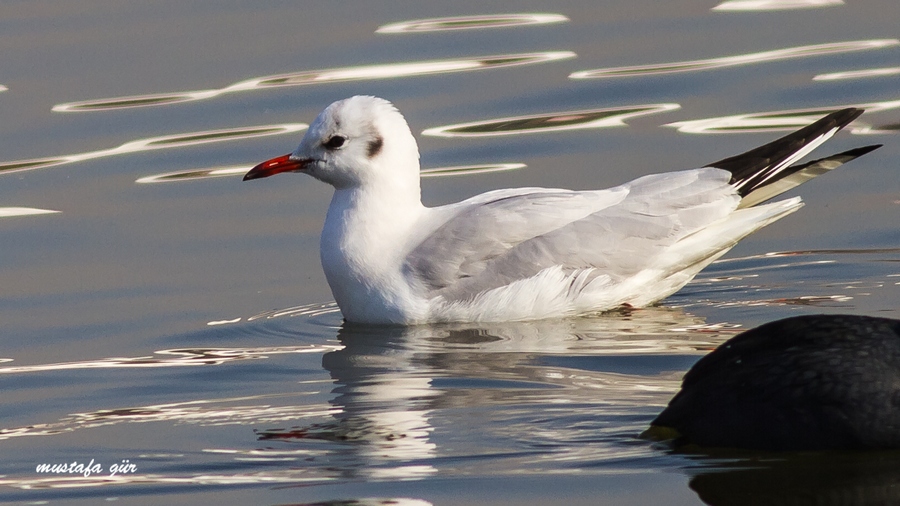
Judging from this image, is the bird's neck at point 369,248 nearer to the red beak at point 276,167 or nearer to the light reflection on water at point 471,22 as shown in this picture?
the red beak at point 276,167

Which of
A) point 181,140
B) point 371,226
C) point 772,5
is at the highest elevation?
point 772,5

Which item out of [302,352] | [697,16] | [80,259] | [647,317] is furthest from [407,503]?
[697,16]

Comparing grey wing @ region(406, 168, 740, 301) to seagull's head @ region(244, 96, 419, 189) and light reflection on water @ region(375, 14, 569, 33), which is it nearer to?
seagull's head @ region(244, 96, 419, 189)

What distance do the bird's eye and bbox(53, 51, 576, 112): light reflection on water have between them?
4060mm

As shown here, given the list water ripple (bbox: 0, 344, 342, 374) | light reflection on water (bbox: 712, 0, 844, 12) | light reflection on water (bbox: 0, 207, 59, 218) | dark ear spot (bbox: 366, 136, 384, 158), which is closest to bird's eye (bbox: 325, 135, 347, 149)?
dark ear spot (bbox: 366, 136, 384, 158)

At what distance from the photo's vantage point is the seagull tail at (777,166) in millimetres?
9031

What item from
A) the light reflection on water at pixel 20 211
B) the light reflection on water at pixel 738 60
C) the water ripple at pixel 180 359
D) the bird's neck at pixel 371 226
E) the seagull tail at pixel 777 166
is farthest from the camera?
the light reflection on water at pixel 738 60

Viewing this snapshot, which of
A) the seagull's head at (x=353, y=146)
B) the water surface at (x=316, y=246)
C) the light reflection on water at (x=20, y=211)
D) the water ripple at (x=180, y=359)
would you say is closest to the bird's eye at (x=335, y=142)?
the seagull's head at (x=353, y=146)

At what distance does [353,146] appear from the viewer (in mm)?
8773

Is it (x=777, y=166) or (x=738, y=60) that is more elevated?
(x=738, y=60)

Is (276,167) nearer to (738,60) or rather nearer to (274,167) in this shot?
(274,167)

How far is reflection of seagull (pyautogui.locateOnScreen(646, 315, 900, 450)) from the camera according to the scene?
5711 millimetres

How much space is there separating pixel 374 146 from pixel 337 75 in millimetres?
4167

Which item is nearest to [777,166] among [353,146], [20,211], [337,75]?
[353,146]
